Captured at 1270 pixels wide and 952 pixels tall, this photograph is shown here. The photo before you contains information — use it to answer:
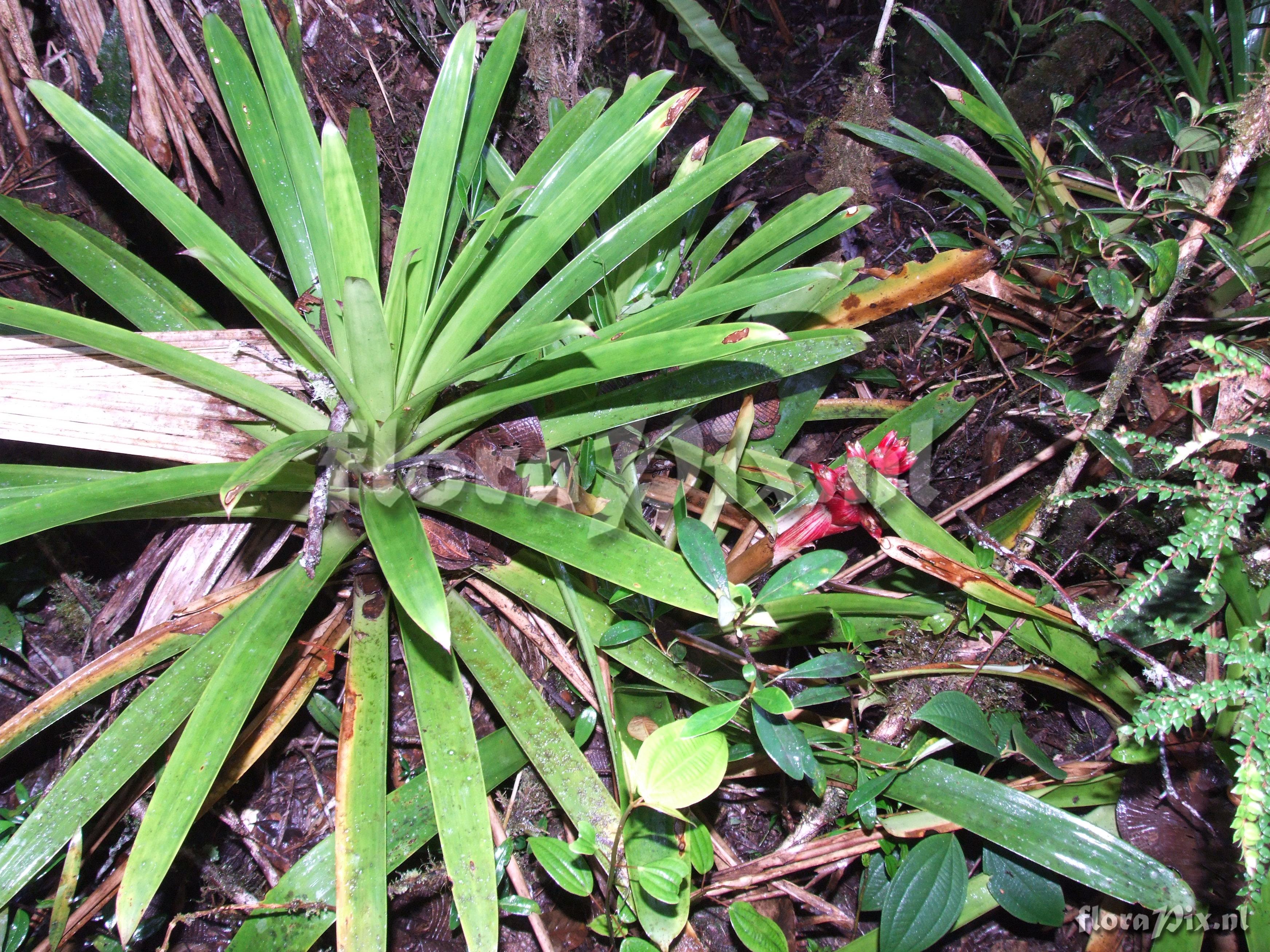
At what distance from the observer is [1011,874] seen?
1.30 meters

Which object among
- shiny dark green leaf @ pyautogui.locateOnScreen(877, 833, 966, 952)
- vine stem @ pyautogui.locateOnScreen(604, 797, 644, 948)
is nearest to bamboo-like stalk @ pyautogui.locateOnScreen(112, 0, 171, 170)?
vine stem @ pyautogui.locateOnScreen(604, 797, 644, 948)

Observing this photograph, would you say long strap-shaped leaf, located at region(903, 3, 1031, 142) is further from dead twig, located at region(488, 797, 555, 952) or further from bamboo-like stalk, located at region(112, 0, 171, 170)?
dead twig, located at region(488, 797, 555, 952)

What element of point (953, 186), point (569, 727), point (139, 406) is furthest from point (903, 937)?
point (953, 186)

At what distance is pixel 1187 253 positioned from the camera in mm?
1256

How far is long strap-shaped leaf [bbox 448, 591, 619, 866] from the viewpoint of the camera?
122cm

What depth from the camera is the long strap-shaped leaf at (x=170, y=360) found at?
1.04m

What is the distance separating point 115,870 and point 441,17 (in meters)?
2.12

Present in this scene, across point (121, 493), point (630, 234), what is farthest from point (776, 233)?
point (121, 493)

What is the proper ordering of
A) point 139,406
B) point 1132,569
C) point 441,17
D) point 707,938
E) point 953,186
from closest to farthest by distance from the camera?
point 139,406 < point 707,938 < point 1132,569 < point 441,17 < point 953,186

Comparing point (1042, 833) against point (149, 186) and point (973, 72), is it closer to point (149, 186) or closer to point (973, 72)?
point (973, 72)

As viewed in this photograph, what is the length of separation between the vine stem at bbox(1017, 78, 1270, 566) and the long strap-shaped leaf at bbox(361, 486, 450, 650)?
1.13m

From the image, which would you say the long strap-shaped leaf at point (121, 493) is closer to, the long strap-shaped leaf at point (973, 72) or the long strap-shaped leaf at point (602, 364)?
the long strap-shaped leaf at point (602, 364)

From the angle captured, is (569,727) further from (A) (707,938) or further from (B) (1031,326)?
(B) (1031,326)

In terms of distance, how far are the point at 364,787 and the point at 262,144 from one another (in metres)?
1.28
